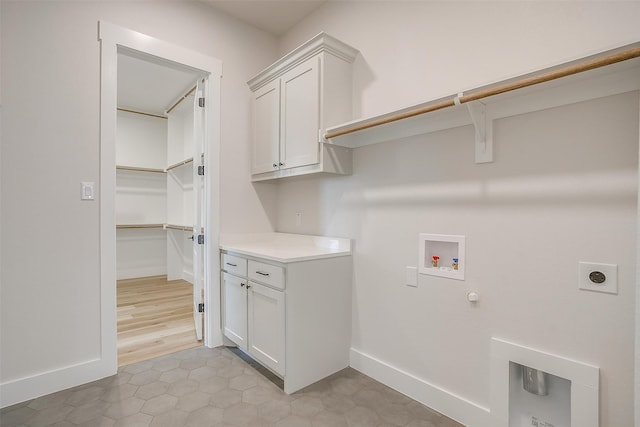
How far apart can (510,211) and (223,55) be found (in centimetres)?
248

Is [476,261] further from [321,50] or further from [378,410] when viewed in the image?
[321,50]

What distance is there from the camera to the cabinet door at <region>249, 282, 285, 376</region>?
1980 mm

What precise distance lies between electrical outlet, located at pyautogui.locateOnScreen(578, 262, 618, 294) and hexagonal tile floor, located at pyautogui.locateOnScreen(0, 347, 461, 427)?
0.99 metres

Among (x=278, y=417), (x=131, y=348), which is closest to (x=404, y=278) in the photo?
(x=278, y=417)

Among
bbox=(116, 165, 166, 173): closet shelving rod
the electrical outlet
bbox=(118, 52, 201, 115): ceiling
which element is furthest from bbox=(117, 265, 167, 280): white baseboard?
the electrical outlet

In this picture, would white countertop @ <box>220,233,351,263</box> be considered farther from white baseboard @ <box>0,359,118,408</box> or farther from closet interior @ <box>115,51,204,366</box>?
closet interior @ <box>115,51,204,366</box>

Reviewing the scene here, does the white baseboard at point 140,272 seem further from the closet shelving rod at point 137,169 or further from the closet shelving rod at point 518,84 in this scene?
the closet shelving rod at point 518,84

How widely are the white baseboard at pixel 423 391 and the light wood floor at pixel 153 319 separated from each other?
4.69 feet

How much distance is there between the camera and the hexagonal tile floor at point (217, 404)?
1692 millimetres

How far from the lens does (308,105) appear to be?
2.21 metres

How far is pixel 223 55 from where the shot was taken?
8.88 ft

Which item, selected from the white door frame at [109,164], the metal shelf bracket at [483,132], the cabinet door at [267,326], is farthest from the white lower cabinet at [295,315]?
the metal shelf bracket at [483,132]

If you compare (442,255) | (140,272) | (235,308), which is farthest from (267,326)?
(140,272)

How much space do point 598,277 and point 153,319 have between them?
3.52m
